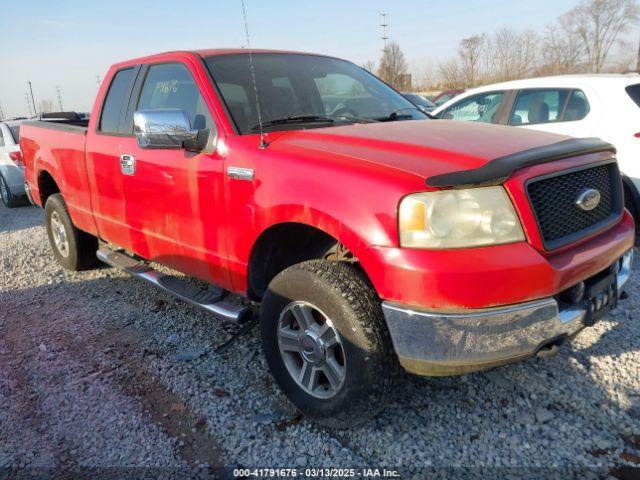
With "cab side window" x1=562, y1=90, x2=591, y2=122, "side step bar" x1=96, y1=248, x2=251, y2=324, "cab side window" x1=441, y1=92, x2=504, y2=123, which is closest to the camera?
"side step bar" x1=96, y1=248, x2=251, y2=324

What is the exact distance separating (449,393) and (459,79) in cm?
4422

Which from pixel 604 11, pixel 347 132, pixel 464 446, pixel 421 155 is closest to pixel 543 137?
pixel 421 155

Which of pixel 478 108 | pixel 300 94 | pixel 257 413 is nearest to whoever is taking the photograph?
pixel 257 413

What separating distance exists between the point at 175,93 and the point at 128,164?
627 mm

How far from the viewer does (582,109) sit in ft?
16.9

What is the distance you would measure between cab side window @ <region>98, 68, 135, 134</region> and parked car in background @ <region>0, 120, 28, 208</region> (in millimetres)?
6197

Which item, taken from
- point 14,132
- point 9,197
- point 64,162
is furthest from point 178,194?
point 14,132

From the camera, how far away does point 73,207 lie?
185 inches

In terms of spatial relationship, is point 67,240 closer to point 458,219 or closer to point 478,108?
point 458,219

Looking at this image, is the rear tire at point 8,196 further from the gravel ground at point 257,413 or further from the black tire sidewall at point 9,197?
the gravel ground at point 257,413

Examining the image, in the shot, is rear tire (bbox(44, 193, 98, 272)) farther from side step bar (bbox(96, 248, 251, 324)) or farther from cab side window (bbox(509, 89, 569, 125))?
cab side window (bbox(509, 89, 569, 125))

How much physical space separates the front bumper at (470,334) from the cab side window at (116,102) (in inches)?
109

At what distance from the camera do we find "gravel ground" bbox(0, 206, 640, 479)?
7.64ft

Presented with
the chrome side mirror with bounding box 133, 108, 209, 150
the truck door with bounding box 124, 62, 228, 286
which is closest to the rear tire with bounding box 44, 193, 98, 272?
the truck door with bounding box 124, 62, 228, 286
